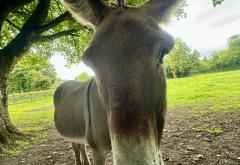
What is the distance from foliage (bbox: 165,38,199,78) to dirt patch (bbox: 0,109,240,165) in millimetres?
51081

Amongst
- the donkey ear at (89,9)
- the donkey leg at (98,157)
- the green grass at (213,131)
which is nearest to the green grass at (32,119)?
the green grass at (213,131)

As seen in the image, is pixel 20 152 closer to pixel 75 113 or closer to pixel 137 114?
pixel 75 113

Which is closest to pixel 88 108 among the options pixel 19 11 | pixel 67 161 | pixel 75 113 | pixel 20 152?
pixel 75 113

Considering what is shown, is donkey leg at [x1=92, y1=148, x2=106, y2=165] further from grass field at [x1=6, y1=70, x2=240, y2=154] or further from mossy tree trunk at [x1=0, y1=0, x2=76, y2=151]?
mossy tree trunk at [x1=0, y1=0, x2=76, y2=151]

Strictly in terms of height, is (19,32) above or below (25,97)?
above

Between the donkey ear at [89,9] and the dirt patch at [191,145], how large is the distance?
3.09 m

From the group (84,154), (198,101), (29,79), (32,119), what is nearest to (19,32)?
(84,154)

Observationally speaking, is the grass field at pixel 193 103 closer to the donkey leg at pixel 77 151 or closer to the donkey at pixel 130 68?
the donkey leg at pixel 77 151

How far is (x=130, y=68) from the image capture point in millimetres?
1861

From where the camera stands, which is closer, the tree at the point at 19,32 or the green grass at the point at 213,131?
the green grass at the point at 213,131

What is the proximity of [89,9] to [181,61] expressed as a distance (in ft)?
206

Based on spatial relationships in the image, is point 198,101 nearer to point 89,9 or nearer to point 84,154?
point 84,154

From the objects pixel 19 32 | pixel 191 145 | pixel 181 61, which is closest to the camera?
pixel 191 145

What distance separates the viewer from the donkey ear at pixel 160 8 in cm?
236
